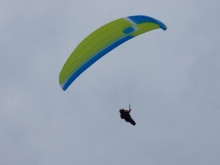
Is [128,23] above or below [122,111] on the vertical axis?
above

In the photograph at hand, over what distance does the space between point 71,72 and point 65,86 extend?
52.6 inches

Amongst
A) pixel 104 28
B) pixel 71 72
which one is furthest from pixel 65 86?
pixel 104 28

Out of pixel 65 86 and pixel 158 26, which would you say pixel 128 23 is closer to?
pixel 158 26

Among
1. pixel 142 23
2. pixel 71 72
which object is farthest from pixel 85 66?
pixel 142 23

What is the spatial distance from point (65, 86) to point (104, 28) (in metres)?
5.48

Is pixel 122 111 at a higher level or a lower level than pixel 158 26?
lower

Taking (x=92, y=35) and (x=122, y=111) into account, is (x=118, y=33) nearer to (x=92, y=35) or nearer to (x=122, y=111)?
(x=92, y=35)

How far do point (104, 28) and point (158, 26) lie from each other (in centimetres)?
379

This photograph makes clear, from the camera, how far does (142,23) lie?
58.8m

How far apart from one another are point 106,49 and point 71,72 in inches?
119

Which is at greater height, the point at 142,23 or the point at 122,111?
the point at 142,23

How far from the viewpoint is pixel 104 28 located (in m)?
58.7

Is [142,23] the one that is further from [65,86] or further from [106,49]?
[65,86]

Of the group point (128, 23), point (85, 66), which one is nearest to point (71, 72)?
point (85, 66)
